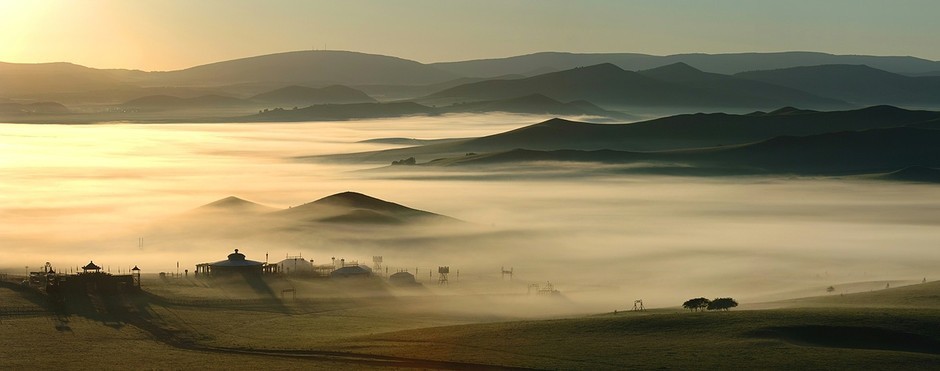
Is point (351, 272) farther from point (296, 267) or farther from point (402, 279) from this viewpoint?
point (296, 267)

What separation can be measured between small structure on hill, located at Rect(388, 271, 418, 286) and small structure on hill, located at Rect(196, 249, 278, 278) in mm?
10126

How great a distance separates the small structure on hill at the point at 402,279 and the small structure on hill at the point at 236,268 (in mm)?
10126

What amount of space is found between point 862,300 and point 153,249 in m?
75.7

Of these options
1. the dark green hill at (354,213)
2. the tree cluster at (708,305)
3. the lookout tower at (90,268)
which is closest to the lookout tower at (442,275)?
the tree cluster at (708,305)

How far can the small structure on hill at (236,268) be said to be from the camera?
392ft

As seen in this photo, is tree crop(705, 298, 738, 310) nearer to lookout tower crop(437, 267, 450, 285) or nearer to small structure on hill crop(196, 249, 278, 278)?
lookout tower crop(437, 267, 450, 285)

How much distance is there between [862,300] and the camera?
102500 mm

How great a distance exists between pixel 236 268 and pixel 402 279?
45.9 feet

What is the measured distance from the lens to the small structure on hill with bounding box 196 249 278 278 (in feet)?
392

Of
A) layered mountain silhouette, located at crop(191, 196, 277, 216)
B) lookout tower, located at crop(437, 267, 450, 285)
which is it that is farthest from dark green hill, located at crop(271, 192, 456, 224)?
lookout tower, located at crop(437, 267, 450, 285)

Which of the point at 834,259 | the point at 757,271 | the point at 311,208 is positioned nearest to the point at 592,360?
the point at 757,271

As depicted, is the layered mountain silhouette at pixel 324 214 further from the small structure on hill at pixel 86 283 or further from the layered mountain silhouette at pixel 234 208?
the small structure on hill at pixel 86 283

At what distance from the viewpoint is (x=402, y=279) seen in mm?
120812

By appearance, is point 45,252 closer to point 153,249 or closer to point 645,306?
point 153,249
